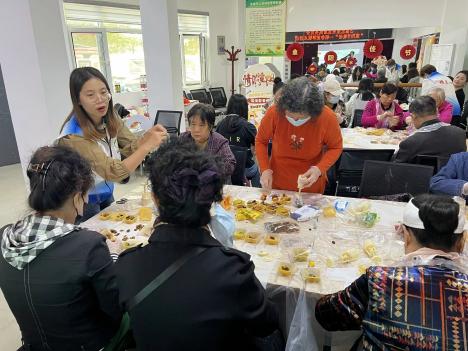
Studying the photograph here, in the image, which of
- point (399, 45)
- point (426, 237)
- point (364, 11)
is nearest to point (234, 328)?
point (426, 237)

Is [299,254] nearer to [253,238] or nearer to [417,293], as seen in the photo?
[253,238]

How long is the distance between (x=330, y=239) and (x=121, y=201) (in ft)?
4.73

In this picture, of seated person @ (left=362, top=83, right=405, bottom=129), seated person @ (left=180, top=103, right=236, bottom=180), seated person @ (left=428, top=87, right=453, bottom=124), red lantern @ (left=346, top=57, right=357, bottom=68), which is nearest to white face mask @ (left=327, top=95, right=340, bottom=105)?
seated person @ (left=362, top=83, right=405, bottom=129)

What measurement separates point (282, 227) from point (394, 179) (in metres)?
1.01

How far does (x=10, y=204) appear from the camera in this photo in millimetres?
4312

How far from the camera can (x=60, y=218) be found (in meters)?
1.27

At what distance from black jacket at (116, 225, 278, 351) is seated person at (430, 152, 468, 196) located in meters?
1.80

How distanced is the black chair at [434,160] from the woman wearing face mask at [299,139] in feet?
2.99

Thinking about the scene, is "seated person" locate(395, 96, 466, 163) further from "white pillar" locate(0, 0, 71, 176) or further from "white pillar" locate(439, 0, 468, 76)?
"white pillar" locate(439, 0, 468, 76)

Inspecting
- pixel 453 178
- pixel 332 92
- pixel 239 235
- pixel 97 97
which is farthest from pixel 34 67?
pixel 453 178

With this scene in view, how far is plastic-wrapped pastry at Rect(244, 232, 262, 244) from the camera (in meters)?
1.79

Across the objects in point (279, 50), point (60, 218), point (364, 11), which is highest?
point (364, 11)

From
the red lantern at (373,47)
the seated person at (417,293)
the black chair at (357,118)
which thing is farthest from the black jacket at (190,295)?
the red lantern at (373,47)

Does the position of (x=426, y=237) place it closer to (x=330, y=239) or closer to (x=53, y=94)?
(x=330, y=239)
